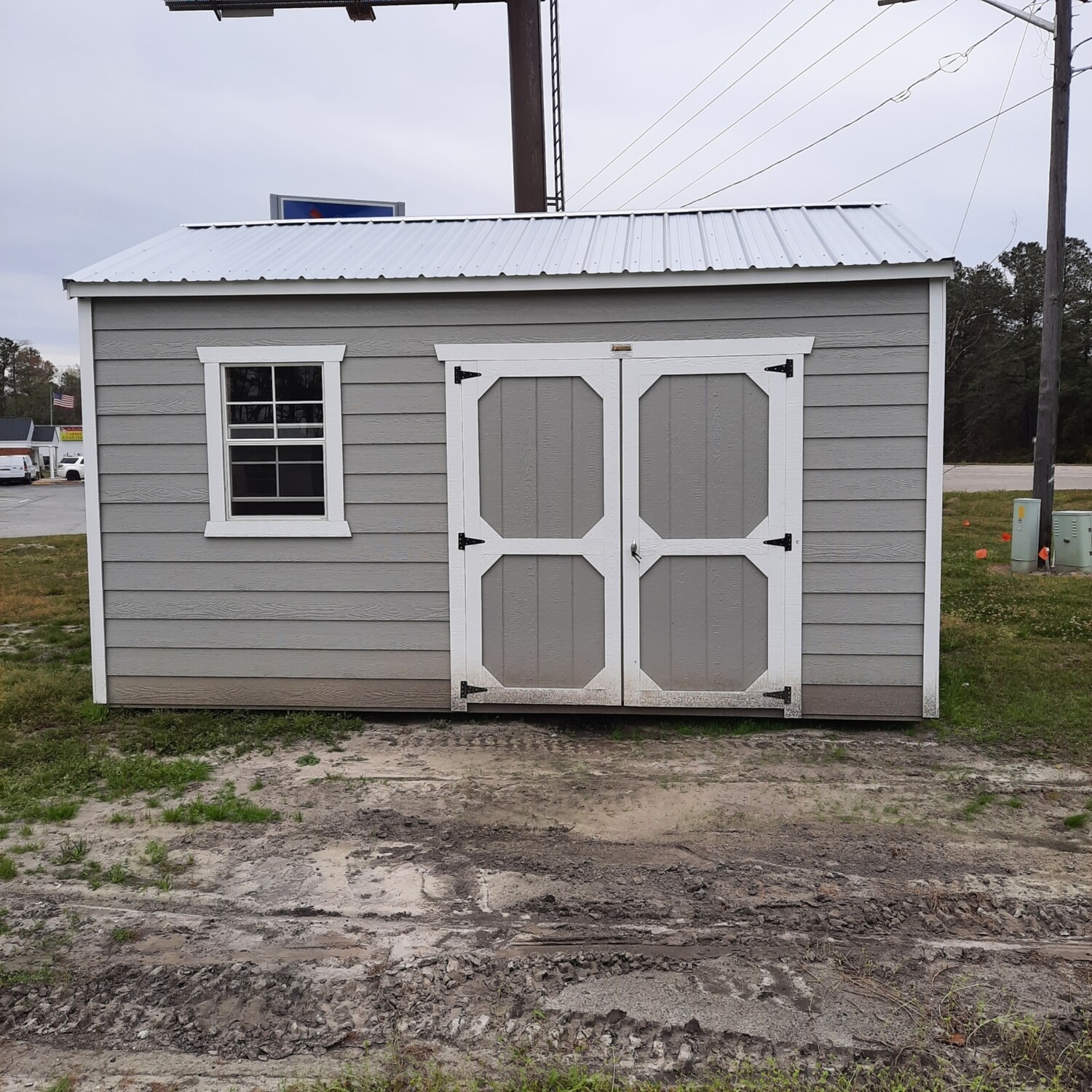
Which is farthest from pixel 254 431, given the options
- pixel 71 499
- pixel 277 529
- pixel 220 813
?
pixel 71 499

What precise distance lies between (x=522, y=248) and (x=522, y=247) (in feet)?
0.07

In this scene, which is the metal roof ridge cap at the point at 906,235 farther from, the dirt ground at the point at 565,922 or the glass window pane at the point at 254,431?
the glass window pane at the point at 254,431

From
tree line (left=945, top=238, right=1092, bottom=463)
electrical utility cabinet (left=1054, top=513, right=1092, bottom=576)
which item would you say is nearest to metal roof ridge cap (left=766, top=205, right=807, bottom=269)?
electrical utility cabinet (left=1054, top=513, right=1092, bottom=576)

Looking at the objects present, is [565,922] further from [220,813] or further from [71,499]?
[71,499]

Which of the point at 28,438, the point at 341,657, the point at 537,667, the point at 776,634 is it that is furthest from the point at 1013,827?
the point at 28,438

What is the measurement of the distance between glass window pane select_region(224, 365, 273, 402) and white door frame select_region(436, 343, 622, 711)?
3.56 feet

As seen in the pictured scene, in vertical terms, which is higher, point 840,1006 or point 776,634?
point 776,634

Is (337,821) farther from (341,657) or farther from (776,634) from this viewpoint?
(776,634)

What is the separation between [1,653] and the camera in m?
7.60

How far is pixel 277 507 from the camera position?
5898 mm

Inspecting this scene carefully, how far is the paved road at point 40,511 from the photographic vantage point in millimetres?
20109

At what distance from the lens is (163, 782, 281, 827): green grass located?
4.25m

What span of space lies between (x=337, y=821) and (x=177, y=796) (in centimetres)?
89

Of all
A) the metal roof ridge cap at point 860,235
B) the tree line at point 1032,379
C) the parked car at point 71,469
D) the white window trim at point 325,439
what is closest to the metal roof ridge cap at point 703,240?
the metal roof ridge cap at point 860,235
